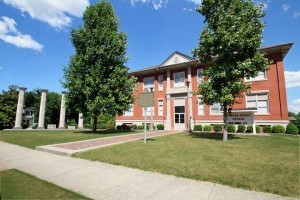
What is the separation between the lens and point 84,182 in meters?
5.24

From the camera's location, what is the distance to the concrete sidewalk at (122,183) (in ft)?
14.1

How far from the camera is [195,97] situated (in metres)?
26.5

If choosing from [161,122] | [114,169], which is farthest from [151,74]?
[114,169]

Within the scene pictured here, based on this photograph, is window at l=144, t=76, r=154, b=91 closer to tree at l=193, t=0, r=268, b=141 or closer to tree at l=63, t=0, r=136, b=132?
tree at l=63, t=0, r=136, b=132

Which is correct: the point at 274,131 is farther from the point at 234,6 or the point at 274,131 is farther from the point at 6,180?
the point at 6,180

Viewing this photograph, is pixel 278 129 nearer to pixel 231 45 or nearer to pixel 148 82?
pixel 231 45

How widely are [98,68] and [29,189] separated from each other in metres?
15.6

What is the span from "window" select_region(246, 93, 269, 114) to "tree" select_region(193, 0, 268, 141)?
9573 mm

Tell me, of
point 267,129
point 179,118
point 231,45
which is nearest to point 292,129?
point 267,129

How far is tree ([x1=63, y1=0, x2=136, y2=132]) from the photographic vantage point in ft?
61.5

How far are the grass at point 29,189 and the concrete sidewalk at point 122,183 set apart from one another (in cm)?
28

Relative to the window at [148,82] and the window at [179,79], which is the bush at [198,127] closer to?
the window at [179,79]

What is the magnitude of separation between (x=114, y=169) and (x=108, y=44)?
16.0m

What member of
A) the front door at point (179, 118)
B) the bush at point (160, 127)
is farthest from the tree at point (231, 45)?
the bush at point (160, 127)
